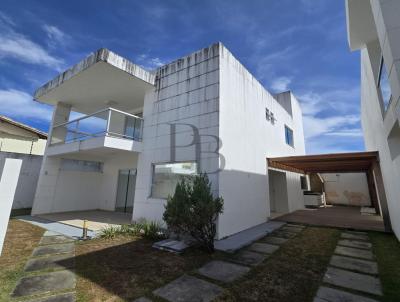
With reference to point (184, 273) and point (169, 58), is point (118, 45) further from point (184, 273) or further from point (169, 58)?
point (184, 273)

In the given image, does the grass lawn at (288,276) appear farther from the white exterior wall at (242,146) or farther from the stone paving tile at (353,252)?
the white exterior wall at (242,146)

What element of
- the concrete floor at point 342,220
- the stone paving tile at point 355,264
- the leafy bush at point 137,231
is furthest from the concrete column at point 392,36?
the concrete floor at point 342,220

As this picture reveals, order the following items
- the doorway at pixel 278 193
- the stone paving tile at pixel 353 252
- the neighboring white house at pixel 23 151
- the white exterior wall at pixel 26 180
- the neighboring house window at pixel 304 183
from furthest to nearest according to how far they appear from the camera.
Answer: the neighboring house window at pixel 304 183 → the doorway at pixel 278 193 → the neighboring white house at pixel 23 151 → the white exterior wall at pixel 26 180 → the stone paving tile at pixel 353 252

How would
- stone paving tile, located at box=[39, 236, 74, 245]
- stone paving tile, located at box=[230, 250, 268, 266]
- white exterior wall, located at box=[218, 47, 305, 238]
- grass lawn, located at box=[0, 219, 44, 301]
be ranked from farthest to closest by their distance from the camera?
1. white exterior wall, located at box=[218, 47, 305, 238]
2. stone paving tile, located at box=[39, 236, 74, 245]
3. stone paving tile, located at box=[230, 250, 268, 266]
4. grass lawn, located at box=[0, 219, 44, 301]

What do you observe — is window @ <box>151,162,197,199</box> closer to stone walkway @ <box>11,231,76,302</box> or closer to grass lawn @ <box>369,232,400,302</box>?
stone walkway @ <box>11,231,76,302</box>

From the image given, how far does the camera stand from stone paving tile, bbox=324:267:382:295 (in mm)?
3454

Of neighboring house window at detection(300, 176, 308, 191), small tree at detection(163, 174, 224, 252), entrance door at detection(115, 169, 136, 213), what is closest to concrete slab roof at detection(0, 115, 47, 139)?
entrance door at detection(115, 169, 136, 213)

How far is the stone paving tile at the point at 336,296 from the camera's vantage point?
10.2 feet

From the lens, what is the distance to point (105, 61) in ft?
24.4

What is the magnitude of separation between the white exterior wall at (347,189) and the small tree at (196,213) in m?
20.6

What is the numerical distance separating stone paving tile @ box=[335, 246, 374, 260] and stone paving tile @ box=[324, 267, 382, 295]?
141 centimetres

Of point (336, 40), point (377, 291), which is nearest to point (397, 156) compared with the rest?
point (377, 291)

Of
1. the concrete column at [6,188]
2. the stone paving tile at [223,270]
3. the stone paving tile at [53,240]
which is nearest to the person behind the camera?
the stone paving tile at [223,270]

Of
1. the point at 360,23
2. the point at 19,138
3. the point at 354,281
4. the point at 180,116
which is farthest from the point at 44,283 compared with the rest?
the point at 19,138
